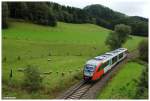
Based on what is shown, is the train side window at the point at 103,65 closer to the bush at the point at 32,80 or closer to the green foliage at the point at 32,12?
the bush at the point at 32,80

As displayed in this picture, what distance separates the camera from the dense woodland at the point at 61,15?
80.3 meters

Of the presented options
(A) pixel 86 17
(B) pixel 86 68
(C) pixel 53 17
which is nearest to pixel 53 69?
(B) pixel 86 68

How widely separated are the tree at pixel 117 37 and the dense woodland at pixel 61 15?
524 inches

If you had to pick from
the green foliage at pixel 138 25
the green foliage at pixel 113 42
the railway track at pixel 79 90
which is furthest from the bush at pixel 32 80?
the green foliage at pixel 138 25

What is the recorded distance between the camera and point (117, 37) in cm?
6538

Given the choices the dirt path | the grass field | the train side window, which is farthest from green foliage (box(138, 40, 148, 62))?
the train side window

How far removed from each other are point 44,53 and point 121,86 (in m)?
21.6

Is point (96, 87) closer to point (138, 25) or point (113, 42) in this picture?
point (113, 42)

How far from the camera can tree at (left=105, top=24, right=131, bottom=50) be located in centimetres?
6406

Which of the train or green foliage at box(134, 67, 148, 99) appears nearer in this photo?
green foliage at box(134, 67, 148, 99)

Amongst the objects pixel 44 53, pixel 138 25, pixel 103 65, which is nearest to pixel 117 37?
pixel 44 53

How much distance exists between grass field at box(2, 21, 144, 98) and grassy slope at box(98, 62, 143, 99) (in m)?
4.24

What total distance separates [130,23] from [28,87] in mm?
67518

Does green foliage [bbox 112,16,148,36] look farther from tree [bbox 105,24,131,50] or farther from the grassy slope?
the grassy slope
